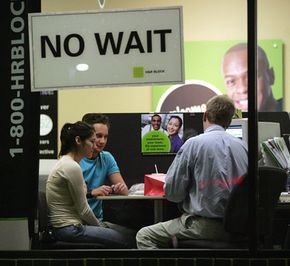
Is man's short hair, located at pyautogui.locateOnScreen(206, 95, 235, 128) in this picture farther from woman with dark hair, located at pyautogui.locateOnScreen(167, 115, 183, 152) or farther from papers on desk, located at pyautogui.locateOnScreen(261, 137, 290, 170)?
woman with dark hair, located at pyautogui.locateOnScreen(167, 115, 183, 152)

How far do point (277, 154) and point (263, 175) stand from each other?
95 cm

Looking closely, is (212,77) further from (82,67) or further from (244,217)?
(82,67)

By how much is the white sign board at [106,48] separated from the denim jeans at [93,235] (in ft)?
2.90

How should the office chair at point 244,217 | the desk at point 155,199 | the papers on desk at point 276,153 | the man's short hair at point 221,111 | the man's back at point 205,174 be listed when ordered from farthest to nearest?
1. the papers on desk at point 276,153
2. the desk at point 155,199
3. the man's short hair at point 221,111
4. the man's back at point 205,174
5. the office chair at point 244,217

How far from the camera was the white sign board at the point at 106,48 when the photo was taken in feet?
9.18

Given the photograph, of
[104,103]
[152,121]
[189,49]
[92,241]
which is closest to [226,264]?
[92,241]

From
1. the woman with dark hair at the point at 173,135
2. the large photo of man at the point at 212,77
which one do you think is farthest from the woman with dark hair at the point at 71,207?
the large photo of man at the point at 212,77

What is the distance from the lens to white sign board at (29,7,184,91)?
9.18ft

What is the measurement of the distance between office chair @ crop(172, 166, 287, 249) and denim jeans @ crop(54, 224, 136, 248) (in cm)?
30

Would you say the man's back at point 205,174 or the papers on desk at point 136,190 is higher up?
the man's back at point 205,174

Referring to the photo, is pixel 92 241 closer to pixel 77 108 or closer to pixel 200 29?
pixel 77 108

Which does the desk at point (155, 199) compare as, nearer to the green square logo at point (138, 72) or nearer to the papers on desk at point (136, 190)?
the papers on desk at point (136, 190)

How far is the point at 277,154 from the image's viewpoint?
3951 millimetres

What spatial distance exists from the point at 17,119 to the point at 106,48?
1.87ft
